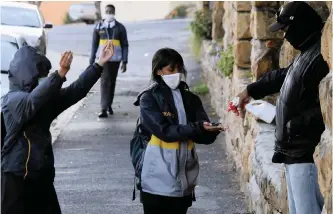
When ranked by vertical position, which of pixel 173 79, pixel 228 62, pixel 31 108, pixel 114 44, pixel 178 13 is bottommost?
pixel 178 13

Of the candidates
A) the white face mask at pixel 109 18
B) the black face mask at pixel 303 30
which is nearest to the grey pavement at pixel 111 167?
the white face mask at pixel 109 18

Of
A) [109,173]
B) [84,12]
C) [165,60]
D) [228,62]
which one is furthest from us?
[84,12]

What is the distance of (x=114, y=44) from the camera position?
44.7 feet

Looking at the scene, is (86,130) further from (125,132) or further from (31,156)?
(31,156)

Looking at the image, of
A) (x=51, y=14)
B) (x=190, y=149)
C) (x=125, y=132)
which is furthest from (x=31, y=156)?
(x=51, y=14)

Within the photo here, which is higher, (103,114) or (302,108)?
(302,108)

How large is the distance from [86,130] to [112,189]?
373 cm

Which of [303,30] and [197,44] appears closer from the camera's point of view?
[303,30]

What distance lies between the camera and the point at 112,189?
9.06 m

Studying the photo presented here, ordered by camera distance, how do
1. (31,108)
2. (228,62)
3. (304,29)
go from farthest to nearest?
(228,62)
(31,108)
(304,29)

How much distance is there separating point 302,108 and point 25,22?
54.3ft

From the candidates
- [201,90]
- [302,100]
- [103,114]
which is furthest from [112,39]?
[302,100]

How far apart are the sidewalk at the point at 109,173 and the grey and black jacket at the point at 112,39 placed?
3.14 ft

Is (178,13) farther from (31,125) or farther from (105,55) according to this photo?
(31,125)
